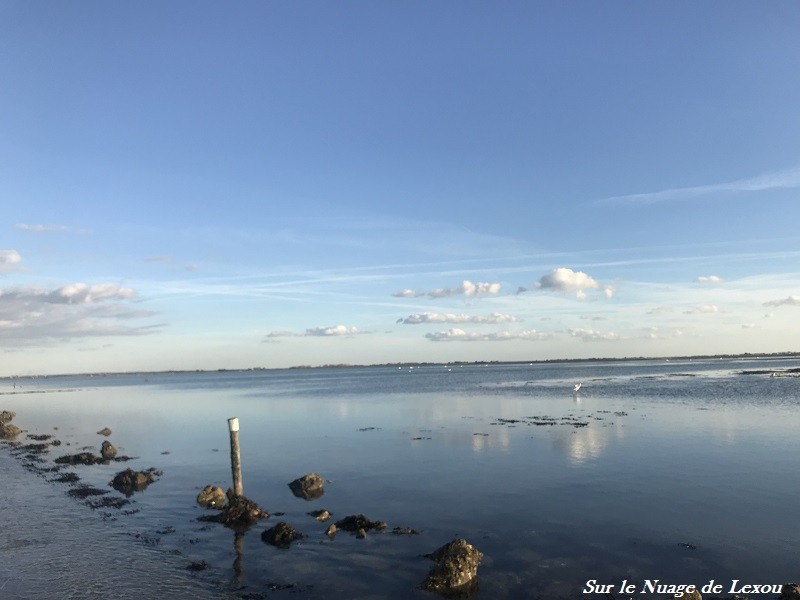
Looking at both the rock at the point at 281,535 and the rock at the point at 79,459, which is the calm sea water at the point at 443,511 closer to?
the rock at the point at 281,535

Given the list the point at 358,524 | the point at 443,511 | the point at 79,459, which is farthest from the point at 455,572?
the point at 79,459

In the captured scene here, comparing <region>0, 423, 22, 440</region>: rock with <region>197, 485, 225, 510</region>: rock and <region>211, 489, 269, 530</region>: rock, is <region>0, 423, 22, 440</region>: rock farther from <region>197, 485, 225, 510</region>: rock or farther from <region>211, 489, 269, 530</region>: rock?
<region>211, 489, 269, 530</region>: rock

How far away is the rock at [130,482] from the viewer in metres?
23.9

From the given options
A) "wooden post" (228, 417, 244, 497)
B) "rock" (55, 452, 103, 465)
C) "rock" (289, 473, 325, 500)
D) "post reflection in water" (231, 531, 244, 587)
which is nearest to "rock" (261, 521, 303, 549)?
"post reflection in water" (231, 531, 244, 587)

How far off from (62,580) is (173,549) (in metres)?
3.00

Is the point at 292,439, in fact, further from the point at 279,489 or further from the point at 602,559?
the point at 602,559

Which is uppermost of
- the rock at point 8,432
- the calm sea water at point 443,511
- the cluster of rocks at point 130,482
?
the rock at point 8,432

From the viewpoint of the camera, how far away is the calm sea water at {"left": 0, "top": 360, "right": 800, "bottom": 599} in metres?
13.6

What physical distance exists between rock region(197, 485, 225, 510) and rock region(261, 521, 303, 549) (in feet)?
15.9

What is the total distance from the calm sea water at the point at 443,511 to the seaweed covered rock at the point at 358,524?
0.53 meters

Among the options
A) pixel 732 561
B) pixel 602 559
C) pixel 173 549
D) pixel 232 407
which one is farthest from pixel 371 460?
pixel 232 407

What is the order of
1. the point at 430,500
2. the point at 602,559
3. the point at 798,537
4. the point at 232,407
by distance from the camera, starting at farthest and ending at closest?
the point at 232,407
the point at 430,500
the point at 798,537
the point at 602,559

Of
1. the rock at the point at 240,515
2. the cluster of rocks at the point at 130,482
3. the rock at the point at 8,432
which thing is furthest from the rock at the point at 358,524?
the rock at the point at 8,432

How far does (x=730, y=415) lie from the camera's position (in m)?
42.3
